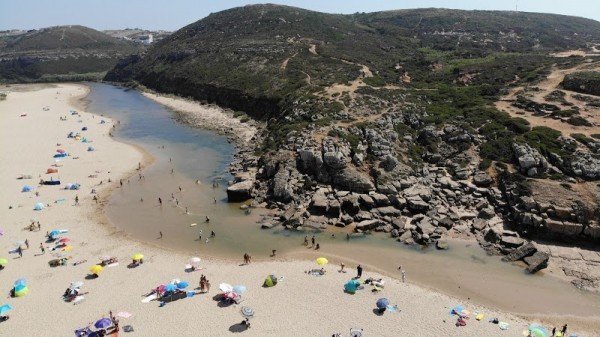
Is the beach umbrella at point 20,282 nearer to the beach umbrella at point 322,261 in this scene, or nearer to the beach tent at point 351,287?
the beach umbrella at point 322,261

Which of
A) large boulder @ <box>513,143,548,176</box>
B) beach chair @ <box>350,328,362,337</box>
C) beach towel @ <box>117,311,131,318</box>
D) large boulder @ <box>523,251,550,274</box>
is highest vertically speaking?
large boulder @ <box>513,143,548,176</box>

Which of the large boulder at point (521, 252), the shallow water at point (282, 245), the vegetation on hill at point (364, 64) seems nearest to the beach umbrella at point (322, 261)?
the shallow water at point (282, 245)

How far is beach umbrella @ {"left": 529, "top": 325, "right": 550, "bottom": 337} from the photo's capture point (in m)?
26.2

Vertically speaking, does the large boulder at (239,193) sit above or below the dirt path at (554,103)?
below

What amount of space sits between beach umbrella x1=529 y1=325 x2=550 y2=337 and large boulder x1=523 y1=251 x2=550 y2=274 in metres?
8.37

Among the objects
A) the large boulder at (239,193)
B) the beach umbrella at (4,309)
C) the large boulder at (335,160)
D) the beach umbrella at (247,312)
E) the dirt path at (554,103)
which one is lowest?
the beach umbrella at (4,309)

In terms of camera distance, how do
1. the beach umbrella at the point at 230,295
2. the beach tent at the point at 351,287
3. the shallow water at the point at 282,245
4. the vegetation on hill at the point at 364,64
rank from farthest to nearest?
the vegetation on hill at the point at 364,64
the shallow water at the point at 282,245
the beach tent at the point at 351,287
the beach umbrella at the point at 230,295

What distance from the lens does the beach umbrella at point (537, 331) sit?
26245mm

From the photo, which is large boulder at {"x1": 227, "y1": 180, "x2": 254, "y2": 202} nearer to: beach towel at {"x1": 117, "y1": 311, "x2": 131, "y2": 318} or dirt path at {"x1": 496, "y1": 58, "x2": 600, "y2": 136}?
beach towel at {"x1": 117, "y1": 311, "x2": 131, "y2": 318}

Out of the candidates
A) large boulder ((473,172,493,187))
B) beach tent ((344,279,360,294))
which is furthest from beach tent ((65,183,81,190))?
large boulder ((473,172,493,187))

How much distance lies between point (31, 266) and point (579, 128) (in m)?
61.1

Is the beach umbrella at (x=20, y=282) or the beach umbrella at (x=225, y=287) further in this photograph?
the beach umbrella at (x=20, y=282)

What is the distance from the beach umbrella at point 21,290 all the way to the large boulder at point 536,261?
39.8 metres

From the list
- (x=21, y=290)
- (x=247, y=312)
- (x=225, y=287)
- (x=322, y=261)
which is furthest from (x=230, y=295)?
(x=21, y=290)
